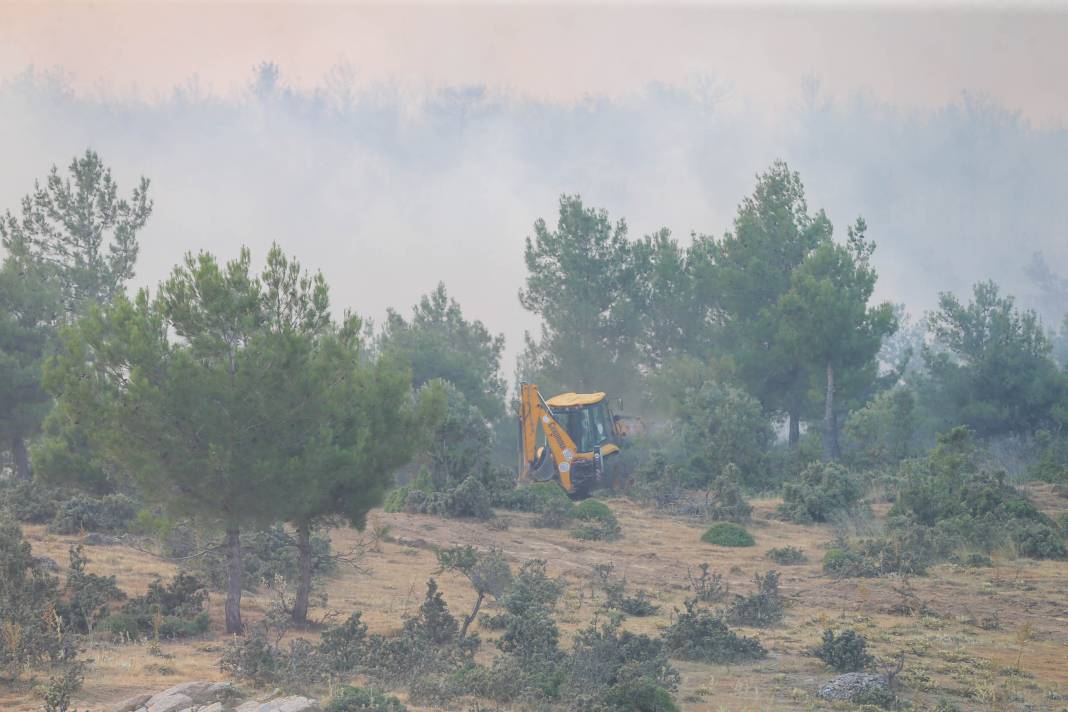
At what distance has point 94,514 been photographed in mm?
25969

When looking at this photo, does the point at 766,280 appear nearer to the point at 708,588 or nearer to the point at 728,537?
the point at 728,537

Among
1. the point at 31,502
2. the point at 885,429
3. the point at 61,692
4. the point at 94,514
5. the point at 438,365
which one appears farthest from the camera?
the point at 438,365

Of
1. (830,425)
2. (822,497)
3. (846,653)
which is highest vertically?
(830,425)

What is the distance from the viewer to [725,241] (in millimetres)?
53719

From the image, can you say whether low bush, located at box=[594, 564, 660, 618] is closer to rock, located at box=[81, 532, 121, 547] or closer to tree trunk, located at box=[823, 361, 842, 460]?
rock, located at box=[81, 532, 121, 547]

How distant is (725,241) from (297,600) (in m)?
39.9

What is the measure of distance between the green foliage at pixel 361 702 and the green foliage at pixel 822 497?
22.9 meters

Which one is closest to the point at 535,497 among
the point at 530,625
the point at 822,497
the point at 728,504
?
the point at 728,504

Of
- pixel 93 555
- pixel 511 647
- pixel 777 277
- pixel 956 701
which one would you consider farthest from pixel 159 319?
pixel 777 277

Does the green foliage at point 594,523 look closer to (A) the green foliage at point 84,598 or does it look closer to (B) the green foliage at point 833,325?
(A) the green foliage at point 84,598

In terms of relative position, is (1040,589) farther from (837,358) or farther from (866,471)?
(837,358)

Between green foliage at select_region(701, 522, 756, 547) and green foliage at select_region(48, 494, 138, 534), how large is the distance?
15213 mm

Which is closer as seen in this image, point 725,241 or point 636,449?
point 636,449

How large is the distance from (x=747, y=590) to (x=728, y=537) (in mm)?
6694
